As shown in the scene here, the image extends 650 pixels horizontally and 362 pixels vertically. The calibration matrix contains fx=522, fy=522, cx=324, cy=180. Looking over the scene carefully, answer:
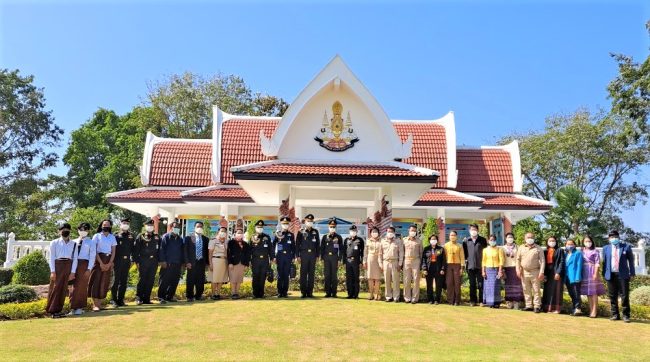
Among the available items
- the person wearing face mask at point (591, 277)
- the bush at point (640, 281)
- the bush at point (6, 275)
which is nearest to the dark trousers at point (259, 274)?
the person wearing face mask at point (591, 277)

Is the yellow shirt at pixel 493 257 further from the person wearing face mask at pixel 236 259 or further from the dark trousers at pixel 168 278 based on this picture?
the dark trousers at pixel 168 278

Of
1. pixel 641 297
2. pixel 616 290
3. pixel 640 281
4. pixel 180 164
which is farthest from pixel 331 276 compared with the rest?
pixel 640 281

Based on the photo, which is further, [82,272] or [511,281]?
[511,281]

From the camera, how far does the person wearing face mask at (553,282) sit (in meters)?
10.7

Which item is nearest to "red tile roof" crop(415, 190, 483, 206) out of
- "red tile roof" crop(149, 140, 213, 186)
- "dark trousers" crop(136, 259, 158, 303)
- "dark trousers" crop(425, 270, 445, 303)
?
"dark trousers" crop(425, 270, 445, 303)

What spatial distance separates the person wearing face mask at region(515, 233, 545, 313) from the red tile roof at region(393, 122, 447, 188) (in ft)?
25.6

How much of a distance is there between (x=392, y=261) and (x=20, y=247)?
48.8ft

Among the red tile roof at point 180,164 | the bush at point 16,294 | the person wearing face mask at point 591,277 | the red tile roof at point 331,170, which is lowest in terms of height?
the bush at point 16,294

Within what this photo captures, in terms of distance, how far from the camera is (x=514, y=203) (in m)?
17.9

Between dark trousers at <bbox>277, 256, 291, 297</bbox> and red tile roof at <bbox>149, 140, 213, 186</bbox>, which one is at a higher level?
red tile roof at <bbox>149, 140, 213, 186</bbox>

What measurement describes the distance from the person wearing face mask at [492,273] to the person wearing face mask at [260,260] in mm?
4634

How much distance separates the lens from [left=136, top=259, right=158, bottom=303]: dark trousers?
1080cm

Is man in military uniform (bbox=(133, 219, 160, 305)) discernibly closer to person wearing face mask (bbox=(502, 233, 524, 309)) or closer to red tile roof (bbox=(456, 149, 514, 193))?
person wearing face mask (bbox=(502, 233, 524, 309))

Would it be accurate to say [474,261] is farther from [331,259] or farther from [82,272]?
[82,272]
